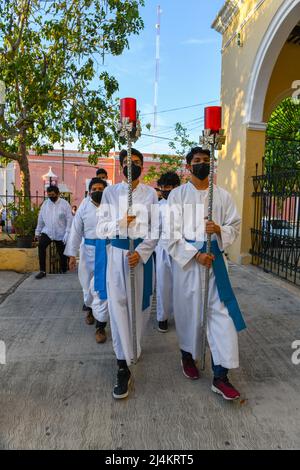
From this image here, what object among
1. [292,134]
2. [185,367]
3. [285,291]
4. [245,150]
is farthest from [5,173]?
[185,367]

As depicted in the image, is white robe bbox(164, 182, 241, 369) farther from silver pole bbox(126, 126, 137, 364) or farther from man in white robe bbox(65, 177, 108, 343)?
man in white robe bbox(65, 177, 108, 343)

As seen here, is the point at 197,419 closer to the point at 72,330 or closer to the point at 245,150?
the point at 72,330

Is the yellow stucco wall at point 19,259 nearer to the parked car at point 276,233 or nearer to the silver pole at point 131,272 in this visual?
the parked car at point 276,233

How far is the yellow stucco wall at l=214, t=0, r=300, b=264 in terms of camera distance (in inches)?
275

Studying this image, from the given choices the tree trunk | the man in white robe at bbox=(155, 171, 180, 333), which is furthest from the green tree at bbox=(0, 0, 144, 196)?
the man in white robe at bbox=(155, 171, 180, 333)

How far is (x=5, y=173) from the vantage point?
21.0m

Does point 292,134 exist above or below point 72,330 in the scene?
above

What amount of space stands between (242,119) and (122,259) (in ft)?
17.9

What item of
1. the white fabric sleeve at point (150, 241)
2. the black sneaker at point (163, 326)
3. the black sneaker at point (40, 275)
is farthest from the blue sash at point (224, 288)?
the black sneaker at point (40, 275)

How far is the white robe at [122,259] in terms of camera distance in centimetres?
280

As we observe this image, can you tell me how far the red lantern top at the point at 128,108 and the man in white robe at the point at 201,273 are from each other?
583 mm

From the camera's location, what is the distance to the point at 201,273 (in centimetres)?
286

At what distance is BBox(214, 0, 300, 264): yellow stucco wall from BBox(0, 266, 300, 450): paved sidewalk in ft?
10.6
